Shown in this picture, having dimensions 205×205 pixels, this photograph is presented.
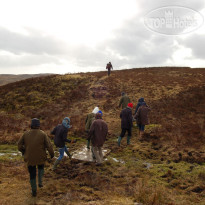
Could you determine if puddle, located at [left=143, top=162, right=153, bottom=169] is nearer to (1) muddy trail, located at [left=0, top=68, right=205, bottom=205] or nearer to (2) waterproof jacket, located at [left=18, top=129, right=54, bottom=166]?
(1) muddy trail, located at [left=0, top=68, right=205, bottom=205]

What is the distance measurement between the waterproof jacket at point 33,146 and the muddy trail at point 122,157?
110 cm

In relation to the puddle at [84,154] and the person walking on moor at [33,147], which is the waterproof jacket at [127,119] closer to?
the puddle at [84,154]

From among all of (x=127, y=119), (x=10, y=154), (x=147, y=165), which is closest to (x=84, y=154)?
(x=127, y=119)

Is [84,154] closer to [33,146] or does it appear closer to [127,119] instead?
[127,119]

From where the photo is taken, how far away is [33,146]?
496 cm

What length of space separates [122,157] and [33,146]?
15.1ft

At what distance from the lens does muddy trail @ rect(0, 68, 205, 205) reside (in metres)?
5.07

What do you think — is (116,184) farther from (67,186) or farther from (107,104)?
(107,104)

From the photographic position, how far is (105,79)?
89.2 feet

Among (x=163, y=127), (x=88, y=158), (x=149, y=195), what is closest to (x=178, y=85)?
(x=163, y=127)

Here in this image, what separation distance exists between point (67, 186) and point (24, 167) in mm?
2507

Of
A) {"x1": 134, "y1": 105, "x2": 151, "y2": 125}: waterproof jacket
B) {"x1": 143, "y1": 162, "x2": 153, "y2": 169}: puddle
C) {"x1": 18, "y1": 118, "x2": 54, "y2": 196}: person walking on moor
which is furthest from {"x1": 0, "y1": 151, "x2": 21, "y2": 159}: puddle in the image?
{"x1": 134, "y1": 105, "x2": 151, "y2": 125}: waterproof jacket

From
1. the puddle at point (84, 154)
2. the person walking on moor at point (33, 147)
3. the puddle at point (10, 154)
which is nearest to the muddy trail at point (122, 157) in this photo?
the puddle at point (10, 154)

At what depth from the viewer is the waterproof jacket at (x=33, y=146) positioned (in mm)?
4938
